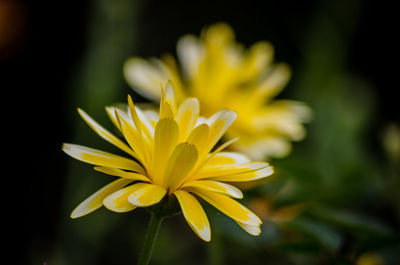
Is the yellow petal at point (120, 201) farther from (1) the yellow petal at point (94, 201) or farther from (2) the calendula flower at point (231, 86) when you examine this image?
(2) the calendula flower at point (231, 86)

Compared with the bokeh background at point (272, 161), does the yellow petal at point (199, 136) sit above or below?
below

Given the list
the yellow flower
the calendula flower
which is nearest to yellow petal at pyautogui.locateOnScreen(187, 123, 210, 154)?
the yellow flower

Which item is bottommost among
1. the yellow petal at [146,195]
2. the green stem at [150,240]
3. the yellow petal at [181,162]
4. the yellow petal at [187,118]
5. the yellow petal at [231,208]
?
the green stem at [150,240]

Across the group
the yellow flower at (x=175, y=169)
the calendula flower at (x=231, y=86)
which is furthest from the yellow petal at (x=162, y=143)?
the calendula flower at (x=231, y=86)

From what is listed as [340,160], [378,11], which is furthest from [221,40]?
[378,11]

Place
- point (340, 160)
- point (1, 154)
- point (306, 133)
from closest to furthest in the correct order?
point (340, 160)
point (306, 133)
point (1, 154)

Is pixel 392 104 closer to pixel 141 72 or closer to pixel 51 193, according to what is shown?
pixel 141 72
